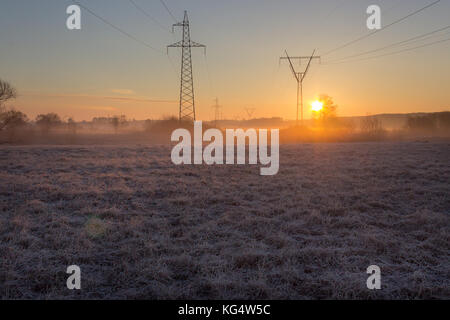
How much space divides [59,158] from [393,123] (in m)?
214

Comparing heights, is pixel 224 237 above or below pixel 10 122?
below

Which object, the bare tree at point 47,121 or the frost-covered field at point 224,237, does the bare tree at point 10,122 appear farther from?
the frost-covered field at point 224,237

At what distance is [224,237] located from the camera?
6316 mm

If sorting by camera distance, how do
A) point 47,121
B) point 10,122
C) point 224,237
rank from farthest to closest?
point 47,121 → point 10,122 → point 224,237

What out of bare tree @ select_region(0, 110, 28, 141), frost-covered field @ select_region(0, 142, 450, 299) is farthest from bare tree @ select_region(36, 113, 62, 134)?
frost-covered field @ select_region(0, 142, 450, 299)

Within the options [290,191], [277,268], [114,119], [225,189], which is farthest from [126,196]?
[114,119]

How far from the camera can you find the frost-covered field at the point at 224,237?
14.2ft

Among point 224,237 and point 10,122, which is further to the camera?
point 10,122

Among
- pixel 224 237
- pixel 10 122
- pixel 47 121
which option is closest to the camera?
pixel 224 237

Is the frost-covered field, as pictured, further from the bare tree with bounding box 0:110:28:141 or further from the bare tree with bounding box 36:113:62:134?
the bare tree with bounding box 36:113:62:134

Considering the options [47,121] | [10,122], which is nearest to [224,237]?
[10,122]

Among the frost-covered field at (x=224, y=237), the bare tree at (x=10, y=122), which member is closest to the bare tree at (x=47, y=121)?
the bare tree at (x=10, y=122)

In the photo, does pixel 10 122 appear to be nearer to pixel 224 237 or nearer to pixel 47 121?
pixel 47 121
